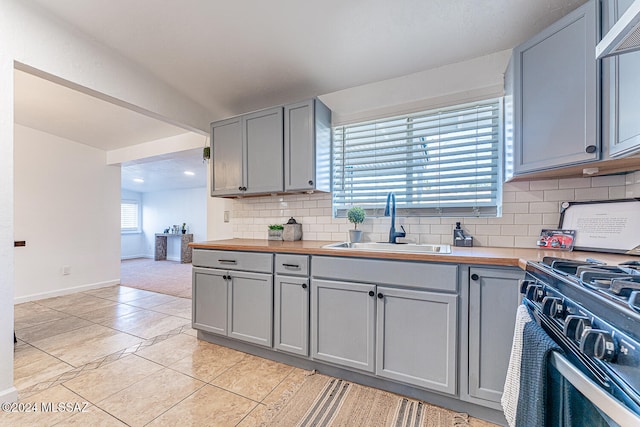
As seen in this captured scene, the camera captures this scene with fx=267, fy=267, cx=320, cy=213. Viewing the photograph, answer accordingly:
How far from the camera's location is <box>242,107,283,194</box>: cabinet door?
242 cm

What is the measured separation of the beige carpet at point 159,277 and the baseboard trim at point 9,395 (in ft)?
7.71

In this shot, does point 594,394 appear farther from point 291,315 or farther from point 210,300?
point 210,300

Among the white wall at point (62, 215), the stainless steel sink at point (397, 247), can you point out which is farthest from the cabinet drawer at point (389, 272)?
the white wall at point (62, 215)

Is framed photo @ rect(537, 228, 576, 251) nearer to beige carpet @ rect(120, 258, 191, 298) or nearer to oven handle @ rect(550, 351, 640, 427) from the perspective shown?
oven handle @ rect(550, 351, 640, 427)

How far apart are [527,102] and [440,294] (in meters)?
1.24

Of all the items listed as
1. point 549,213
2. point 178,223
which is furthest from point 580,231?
point 178,223

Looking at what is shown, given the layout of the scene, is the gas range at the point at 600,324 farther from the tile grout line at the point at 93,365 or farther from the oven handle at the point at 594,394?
the tile grout line at the point at 93,365

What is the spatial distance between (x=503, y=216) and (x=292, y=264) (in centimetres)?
156

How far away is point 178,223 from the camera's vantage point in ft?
25.7

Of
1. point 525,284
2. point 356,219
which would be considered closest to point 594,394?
point 525,284

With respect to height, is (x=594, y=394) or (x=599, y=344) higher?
(x=599, y=344)

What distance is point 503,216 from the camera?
192 centimetres

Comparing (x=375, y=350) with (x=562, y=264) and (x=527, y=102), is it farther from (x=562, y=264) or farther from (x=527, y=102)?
(x=527, y=102)

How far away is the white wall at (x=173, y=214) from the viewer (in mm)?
7594
